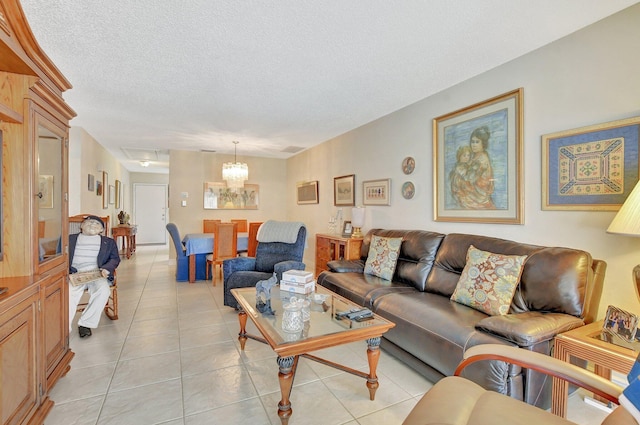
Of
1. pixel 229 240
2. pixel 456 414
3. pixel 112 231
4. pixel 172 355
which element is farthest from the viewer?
pixel 112 231

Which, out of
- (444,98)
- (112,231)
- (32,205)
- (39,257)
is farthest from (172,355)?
(112,231)

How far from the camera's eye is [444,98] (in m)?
3.11

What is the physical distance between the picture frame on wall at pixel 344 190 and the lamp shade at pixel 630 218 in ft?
10.3

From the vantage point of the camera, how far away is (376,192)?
4055 millimetres

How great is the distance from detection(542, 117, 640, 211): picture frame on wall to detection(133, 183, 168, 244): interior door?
31.4 ft

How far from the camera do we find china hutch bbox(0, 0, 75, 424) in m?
1.39

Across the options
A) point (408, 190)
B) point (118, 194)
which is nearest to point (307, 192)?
point (408, 190)

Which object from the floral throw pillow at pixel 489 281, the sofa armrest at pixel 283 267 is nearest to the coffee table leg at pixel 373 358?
the floral throw pillow at pixel 489 281

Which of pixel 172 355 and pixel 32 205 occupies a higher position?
pixel 32 205

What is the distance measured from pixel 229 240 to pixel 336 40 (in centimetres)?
327

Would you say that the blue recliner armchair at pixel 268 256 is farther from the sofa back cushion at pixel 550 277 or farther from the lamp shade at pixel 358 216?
the sofa back cushion at pixel 550 277

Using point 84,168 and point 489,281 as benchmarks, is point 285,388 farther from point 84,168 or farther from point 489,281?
point 84,168

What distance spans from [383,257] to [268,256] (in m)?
1.39

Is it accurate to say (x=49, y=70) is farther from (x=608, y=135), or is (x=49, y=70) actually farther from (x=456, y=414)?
(x=608, y=135)
